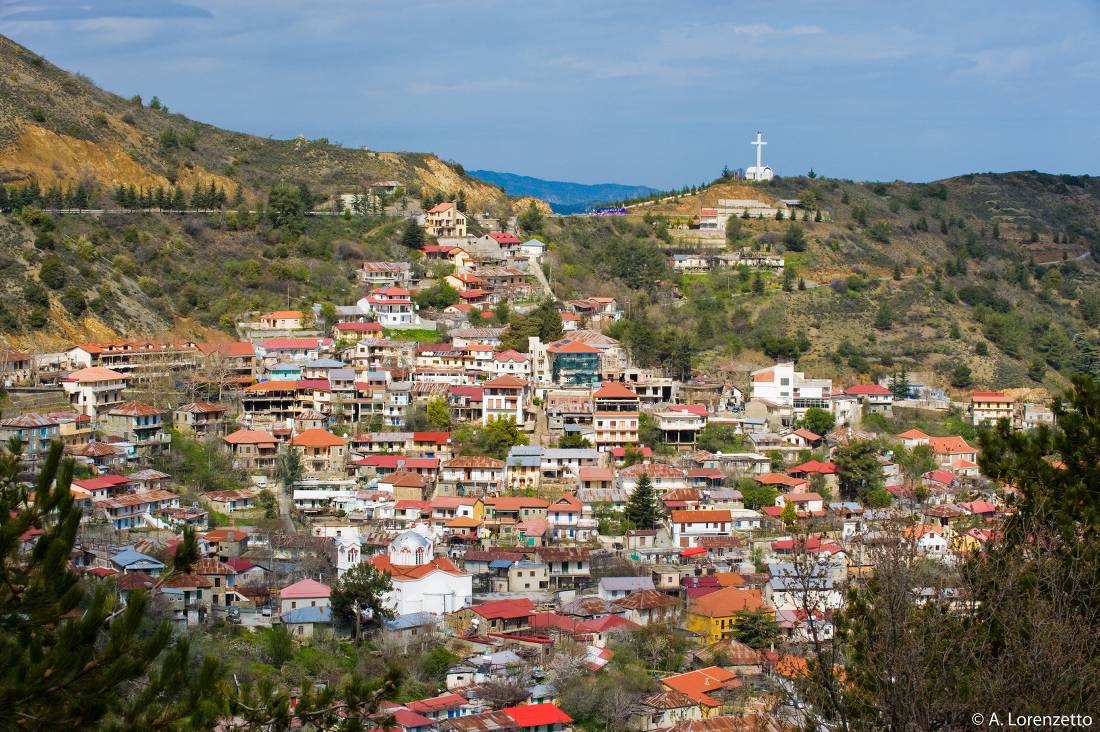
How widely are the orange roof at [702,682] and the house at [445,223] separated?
25825 mm

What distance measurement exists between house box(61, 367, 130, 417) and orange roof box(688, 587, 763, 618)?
44.6 ft

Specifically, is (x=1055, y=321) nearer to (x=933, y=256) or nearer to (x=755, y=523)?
(x=933, y=256)

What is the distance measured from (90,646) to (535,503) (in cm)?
1898

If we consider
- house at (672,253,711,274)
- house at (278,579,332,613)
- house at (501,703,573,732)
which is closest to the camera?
house at (501,703,573,732)

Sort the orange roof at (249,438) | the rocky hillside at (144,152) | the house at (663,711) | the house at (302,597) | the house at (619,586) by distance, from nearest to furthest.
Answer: the house at (663,711)
the house at (302,597)
the house at (619,586)
the orange roof at (249,438)
the rocky hillside at (144,152)

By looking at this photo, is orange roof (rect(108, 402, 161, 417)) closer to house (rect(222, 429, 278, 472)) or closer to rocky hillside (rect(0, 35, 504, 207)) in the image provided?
house (rect(222, 429, 278, 472))

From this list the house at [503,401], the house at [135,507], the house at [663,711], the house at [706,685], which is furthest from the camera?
the house at [503,401]

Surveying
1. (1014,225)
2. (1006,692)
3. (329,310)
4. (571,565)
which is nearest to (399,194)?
(329,310)

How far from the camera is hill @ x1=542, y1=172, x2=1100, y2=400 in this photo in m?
39.7

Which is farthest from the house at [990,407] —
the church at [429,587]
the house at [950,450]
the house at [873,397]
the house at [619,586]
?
the church at [429,587]

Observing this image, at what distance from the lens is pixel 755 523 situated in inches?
1078

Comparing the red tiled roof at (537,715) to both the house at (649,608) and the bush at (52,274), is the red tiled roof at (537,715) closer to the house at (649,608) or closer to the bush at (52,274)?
the house at (649,608)

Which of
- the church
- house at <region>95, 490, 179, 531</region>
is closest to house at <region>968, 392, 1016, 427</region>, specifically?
the church

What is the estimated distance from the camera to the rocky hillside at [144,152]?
141 ft
